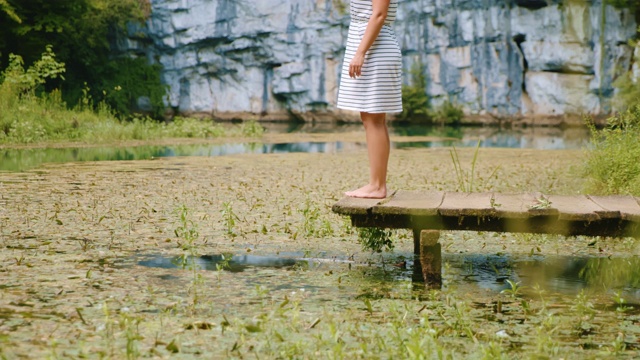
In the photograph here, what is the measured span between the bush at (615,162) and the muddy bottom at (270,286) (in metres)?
1.57

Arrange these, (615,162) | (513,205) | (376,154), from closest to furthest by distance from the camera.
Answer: (513,205), (376,154), (615,162)

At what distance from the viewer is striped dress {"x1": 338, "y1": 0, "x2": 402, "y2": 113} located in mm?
4559

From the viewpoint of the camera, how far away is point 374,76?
4.57 metres

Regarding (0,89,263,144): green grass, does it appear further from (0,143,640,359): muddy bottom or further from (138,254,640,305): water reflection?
(138,254,640,305): water reflection

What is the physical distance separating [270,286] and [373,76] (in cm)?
135

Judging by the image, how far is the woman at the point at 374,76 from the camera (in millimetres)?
4539

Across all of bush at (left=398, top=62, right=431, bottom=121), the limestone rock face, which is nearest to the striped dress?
the limestone rock face

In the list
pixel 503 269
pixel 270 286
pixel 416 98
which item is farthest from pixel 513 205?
pixel 416 98

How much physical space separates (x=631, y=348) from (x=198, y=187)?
18.1 feet

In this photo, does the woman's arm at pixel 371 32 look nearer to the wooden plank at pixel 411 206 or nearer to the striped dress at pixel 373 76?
the striped dress at pixel 373 76

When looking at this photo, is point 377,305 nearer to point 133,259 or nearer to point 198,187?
point 133,259

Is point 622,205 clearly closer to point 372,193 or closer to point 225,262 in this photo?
point 372,193

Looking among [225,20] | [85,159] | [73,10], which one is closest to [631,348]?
[85,159]

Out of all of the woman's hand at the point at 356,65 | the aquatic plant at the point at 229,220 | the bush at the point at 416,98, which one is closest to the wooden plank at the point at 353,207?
the woman's hand at the point at 356,65
